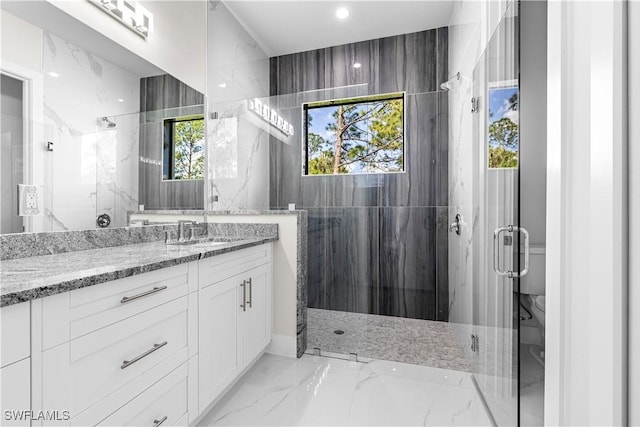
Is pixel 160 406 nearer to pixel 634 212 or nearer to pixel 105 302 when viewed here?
pixel 105 302

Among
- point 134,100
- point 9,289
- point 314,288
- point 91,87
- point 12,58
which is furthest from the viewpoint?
point 314,288

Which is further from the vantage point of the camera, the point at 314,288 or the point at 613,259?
the point at 314,288

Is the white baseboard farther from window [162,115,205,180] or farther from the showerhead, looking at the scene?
the showerhead

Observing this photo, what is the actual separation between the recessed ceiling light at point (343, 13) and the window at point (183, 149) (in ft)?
5.05

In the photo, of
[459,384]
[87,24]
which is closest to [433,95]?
[459,384]

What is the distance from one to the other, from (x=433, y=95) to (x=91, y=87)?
2.58 metres

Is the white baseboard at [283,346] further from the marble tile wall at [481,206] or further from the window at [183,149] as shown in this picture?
the window at [183,149]

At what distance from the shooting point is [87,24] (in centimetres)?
150

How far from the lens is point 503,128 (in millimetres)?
1299

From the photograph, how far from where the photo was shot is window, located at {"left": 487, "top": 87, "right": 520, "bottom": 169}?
118cm

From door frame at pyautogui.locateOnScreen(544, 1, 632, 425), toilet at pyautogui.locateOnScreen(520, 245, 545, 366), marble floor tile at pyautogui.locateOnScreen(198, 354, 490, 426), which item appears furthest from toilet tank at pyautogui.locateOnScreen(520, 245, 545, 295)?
marble floor tile at pyautogui.locateOnScreen(198, 354, 490, 426)

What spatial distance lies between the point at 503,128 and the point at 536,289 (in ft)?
2.27

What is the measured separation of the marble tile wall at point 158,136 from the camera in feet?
6.01

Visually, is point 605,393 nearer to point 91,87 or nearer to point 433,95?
point 91,87
